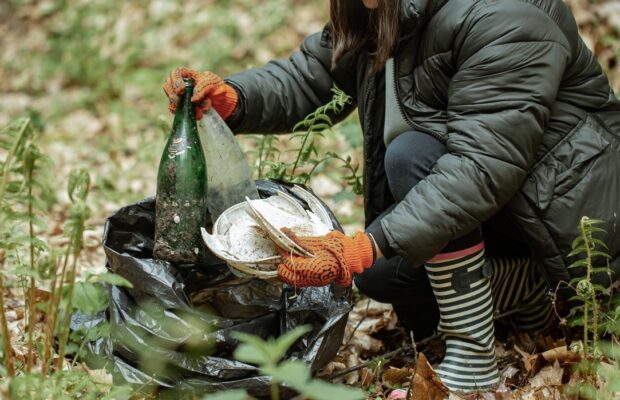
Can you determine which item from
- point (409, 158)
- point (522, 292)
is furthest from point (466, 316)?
point (409, 158)

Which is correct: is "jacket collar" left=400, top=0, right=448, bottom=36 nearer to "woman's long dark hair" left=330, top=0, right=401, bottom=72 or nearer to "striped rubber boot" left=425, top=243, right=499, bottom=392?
"woman's long dark hair" left=330, top=0, right=401, bottom=72

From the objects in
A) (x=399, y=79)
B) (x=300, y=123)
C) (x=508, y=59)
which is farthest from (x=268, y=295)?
(x=508, y=59)

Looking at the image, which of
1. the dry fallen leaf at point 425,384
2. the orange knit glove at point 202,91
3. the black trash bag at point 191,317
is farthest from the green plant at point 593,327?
the orange knit glove at point 202,91

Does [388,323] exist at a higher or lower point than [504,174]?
lower

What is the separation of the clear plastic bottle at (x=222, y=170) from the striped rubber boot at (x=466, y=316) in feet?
2.07

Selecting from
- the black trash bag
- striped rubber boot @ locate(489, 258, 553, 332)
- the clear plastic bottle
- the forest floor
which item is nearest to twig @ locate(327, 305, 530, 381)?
striped rubber boot @ locate(489, 258, 553, 332)

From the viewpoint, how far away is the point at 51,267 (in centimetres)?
162

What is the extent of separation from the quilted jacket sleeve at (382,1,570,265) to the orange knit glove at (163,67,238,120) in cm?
70

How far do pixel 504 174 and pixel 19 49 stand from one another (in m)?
5.48

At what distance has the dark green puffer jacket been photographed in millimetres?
1988

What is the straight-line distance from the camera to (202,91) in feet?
7.48

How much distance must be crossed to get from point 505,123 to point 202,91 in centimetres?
89

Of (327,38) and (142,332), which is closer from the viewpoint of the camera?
(142,332)

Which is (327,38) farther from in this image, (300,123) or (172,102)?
(172,102)
